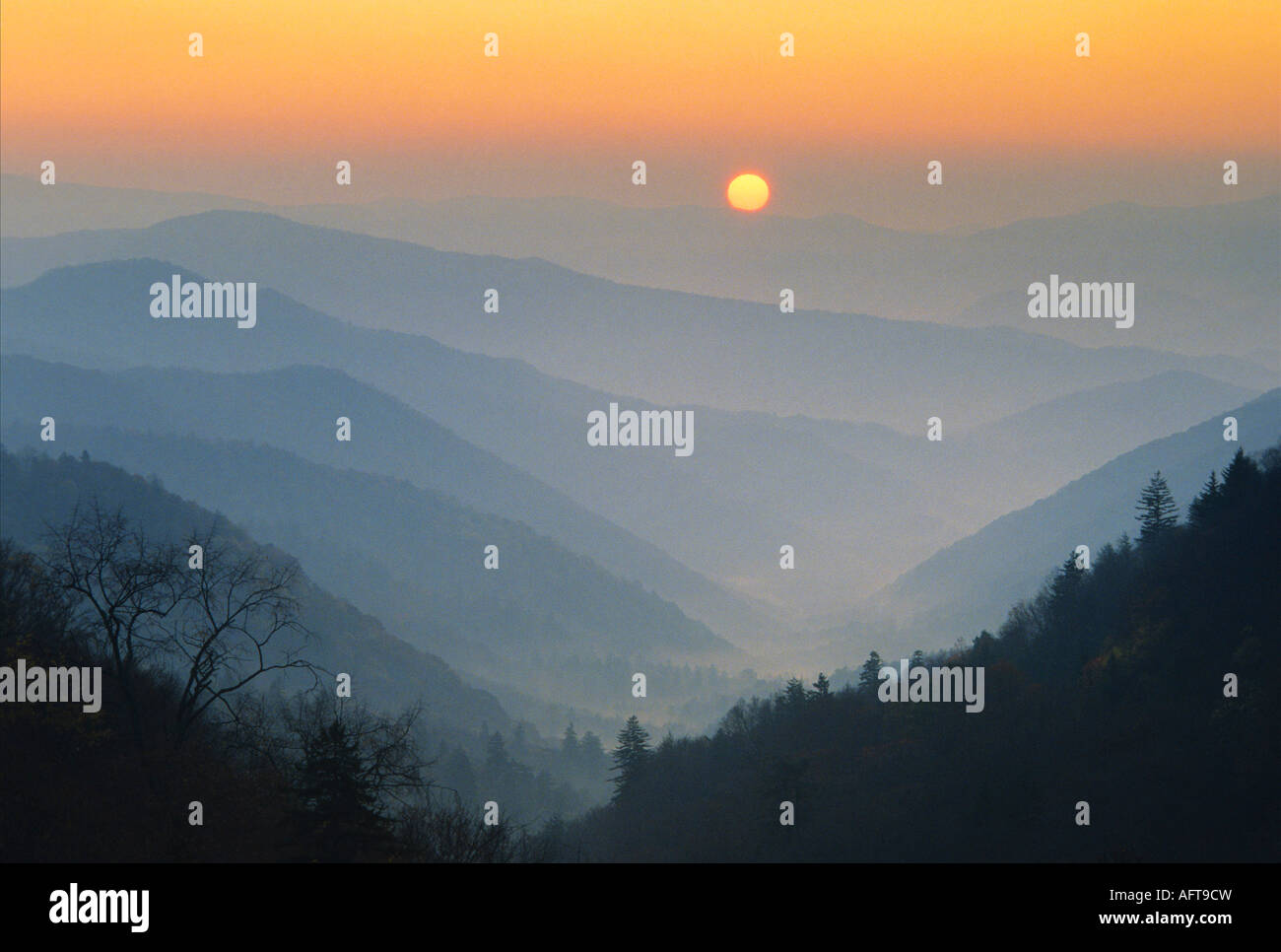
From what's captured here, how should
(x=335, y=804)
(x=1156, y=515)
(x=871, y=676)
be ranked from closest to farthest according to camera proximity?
1. (x=335, y=804)
2. (x=1156, y=515)
3. (x=871, y=676)

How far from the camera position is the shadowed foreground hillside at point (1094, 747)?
62.0 metres

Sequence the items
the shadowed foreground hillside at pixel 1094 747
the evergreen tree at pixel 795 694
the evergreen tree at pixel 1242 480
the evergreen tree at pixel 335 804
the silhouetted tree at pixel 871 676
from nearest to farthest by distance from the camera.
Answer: the evergreen tree at pixel 335 804, the shadowed foreground hillside at pixel 1094 747, the evergreen tree at pixel 1242 480, the silhouetted tree at pixel 871 676, the evergreen tree at pixel 795 694

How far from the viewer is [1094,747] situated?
68875mm

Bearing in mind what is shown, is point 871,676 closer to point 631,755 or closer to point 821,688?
point 821,688

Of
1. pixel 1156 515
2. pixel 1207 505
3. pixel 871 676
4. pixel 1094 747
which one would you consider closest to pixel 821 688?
pixel 871 676

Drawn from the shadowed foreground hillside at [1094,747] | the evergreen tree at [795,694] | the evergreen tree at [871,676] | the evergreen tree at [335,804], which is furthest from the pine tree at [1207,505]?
the evergreen tree at [335,804]

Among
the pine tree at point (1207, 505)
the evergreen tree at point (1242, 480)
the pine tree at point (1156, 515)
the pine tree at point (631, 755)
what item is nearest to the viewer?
the evergreen tree at point (1242, 480)

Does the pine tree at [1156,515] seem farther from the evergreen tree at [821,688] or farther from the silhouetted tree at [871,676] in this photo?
the evergreen tree at [821,688]

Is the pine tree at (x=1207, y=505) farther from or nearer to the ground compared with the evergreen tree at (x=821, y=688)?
farther from the ground

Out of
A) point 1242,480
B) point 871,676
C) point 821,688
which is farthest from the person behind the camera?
point 871,676

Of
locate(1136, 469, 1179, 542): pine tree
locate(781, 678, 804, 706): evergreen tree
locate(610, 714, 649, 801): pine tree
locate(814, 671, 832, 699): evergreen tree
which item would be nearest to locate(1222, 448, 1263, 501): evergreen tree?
locate(1136, 469, 1179, 542): pine tree

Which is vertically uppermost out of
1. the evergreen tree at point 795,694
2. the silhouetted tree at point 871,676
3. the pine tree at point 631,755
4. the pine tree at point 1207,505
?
the pine tree at point 1207,505
